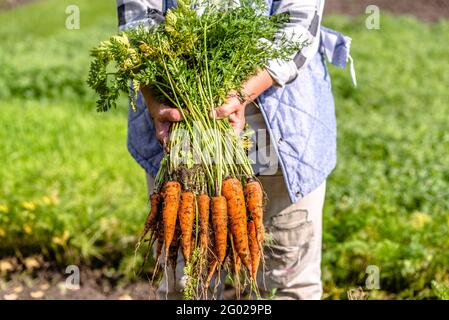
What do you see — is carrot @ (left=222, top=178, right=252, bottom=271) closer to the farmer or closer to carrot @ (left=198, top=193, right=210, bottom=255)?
carrot @ (left=198, top=193, right=210, bottom=255)

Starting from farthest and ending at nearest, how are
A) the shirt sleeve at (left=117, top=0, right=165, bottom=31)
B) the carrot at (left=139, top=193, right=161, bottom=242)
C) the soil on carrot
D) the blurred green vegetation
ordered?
1. the soil on carrot
2. the blurred green vegetation
3. the shirt sleeve at (left=117, top=0, right=165, bottom=31)
4. the carrot at (left=139, top=193, right=161, bottom=242)

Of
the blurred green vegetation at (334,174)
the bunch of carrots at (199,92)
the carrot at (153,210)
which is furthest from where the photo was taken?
the blurred green vegetation at (334,174)

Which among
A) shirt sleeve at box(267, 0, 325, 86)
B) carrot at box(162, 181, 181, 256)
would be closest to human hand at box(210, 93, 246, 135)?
shirt sleeve at box(267, 0, 325, 86)

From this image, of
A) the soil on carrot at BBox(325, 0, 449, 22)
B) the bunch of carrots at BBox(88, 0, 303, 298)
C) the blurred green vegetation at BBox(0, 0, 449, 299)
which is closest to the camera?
the bunch of carrots at BBox(88, 0, 303, 298)

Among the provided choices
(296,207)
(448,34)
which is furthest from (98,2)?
(296,207)

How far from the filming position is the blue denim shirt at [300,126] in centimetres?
253

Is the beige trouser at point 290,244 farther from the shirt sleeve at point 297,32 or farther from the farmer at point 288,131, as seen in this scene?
the shirt sleeve at point 297,32

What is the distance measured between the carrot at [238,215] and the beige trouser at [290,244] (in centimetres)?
36

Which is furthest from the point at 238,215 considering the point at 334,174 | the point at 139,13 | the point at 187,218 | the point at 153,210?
the point at 334,174

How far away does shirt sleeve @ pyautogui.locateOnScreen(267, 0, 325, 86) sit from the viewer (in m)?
2.35

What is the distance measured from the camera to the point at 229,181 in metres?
2.25

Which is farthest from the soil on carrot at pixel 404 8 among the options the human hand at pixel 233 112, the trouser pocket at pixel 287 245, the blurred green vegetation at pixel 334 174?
the human hand at pixel 233 112

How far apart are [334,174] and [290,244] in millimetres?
2477

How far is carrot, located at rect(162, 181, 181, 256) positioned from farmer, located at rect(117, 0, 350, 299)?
0.59 feet
